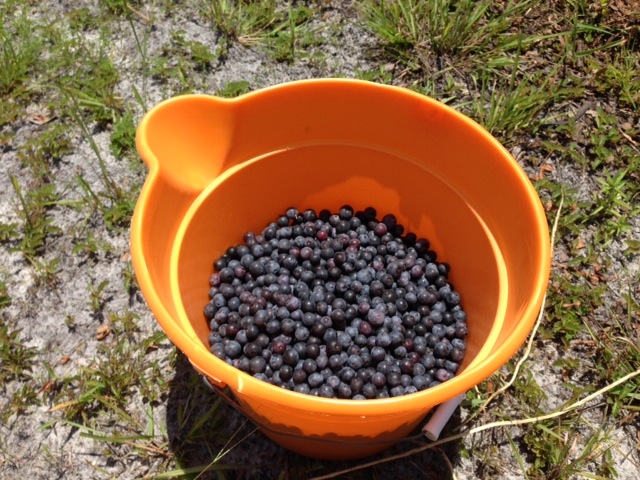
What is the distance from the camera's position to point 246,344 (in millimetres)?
1671

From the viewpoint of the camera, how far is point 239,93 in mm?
2451

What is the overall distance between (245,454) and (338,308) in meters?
0.53

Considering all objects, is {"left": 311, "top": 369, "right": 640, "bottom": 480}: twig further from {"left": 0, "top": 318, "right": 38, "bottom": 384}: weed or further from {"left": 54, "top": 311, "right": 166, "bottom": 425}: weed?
{"left": 0, "top": 318, "right": 38, "bottom": 384}: weed

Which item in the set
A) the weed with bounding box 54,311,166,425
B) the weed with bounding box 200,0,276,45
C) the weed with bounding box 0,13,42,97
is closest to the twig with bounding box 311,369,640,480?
the weed with bounding box 54,311,166,425

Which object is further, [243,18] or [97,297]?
[243,18]

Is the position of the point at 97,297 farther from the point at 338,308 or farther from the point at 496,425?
the point at 496,425

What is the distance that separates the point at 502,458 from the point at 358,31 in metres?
1.78

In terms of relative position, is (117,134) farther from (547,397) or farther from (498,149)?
(547,397)

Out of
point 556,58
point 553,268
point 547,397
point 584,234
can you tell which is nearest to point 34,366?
point 547,397

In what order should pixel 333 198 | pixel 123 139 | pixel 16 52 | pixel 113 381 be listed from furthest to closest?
1. pixel 16 52
2. pixel 123 139
3. pixel 333 198
4. pixel 113 381

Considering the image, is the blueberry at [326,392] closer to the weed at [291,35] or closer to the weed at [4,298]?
the weed at [4,298]

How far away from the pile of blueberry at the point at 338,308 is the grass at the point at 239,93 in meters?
0.28

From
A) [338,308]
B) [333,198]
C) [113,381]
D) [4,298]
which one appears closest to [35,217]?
[4,298]

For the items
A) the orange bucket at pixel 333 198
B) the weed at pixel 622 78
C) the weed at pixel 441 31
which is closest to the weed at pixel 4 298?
the orange bucket at pixel 333 198
